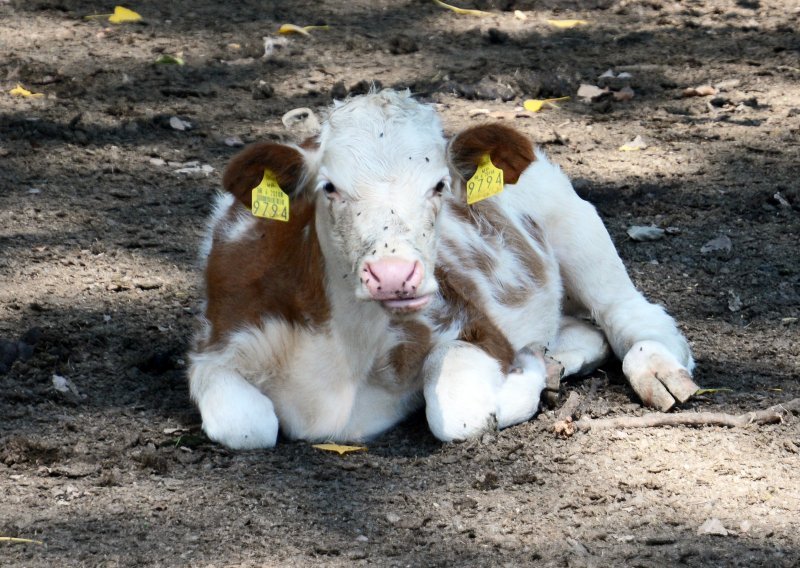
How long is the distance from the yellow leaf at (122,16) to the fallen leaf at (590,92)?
12.1 feet

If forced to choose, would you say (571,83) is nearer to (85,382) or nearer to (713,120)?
(713,120)

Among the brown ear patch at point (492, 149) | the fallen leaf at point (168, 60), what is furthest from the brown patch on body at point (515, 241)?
the fallen leaf at point (168, 60)

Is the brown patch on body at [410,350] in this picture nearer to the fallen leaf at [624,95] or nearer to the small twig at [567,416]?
the small twig at [567,416]

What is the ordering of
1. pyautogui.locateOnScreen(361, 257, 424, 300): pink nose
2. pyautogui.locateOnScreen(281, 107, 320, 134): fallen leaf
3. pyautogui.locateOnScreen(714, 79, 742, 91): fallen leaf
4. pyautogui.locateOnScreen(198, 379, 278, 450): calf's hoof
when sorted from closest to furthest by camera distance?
pyautogui.locateOnScreen(361, 257, 424, 300): pink nose
pyautogui.locateOnScreen(198, 379, 278, 450): calf's hoof
pyautogui.locateOnScreen(281, 107, 320, 134): fallen leaf
pyautogui.locateOnScreen(714, 79, 742, 91): fallen leaf

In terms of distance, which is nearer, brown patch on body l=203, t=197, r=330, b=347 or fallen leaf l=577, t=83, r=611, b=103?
brown patch on body l=203, t=197, r=330, b=347

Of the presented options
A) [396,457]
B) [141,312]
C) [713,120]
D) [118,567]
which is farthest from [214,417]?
[713,120]

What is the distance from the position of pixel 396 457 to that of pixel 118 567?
1271 millimetres

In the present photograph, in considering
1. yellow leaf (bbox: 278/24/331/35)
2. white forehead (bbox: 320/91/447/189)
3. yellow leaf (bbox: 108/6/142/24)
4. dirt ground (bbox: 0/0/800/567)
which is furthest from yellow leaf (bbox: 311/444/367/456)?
yellow leaf (bbox: 108/6/142/24)

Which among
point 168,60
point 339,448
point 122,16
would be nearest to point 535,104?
point 168,60

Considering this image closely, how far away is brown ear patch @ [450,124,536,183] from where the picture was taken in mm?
4832

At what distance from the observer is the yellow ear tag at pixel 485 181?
4.92 metres

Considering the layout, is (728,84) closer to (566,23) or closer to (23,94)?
(566,23)

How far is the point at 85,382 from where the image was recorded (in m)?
5.11

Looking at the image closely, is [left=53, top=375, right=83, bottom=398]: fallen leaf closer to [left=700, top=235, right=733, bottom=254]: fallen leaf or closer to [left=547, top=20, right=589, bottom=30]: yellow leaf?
[left=700, top=235, right=733, bottom=254]: fallen leaf
